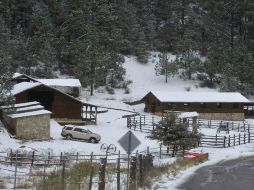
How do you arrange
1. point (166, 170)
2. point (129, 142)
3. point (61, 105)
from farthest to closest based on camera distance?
point (61, 105)
point (166, 170)
point (129, 142)

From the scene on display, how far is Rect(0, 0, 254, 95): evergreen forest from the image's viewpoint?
87062 mm

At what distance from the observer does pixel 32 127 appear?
4644cm

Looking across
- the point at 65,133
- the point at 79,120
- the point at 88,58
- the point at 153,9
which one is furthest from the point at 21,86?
the point at 153,9

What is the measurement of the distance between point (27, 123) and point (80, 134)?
5.21m

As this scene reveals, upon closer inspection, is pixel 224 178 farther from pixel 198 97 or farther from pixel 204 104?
pixel 198 97

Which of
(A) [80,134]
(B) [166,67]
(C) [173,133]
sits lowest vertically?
(A) [80,134]

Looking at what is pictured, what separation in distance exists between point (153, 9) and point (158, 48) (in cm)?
1194

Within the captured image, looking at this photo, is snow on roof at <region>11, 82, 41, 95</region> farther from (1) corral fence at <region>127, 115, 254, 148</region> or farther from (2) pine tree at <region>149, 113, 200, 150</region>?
(2) pine tree at <region>149, 113, 200, 150</region>

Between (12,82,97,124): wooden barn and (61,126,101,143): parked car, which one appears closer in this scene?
(61,126,101,143): parked car

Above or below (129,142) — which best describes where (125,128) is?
below

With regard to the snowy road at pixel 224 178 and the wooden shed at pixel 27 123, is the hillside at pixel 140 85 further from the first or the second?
the snowy road at pixel 224 178

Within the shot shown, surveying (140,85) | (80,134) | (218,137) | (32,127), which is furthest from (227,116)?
(32,127)

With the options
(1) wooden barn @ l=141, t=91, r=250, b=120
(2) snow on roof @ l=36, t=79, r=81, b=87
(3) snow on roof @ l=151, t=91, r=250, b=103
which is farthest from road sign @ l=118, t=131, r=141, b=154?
(2) snow on roof @ l=36, t=79, r=81, b=87

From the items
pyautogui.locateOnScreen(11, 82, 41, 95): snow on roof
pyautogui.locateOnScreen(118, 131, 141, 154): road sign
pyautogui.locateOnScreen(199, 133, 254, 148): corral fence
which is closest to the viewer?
pyautogui.locateOnScreen(118, 131, 141, 154): road sign
